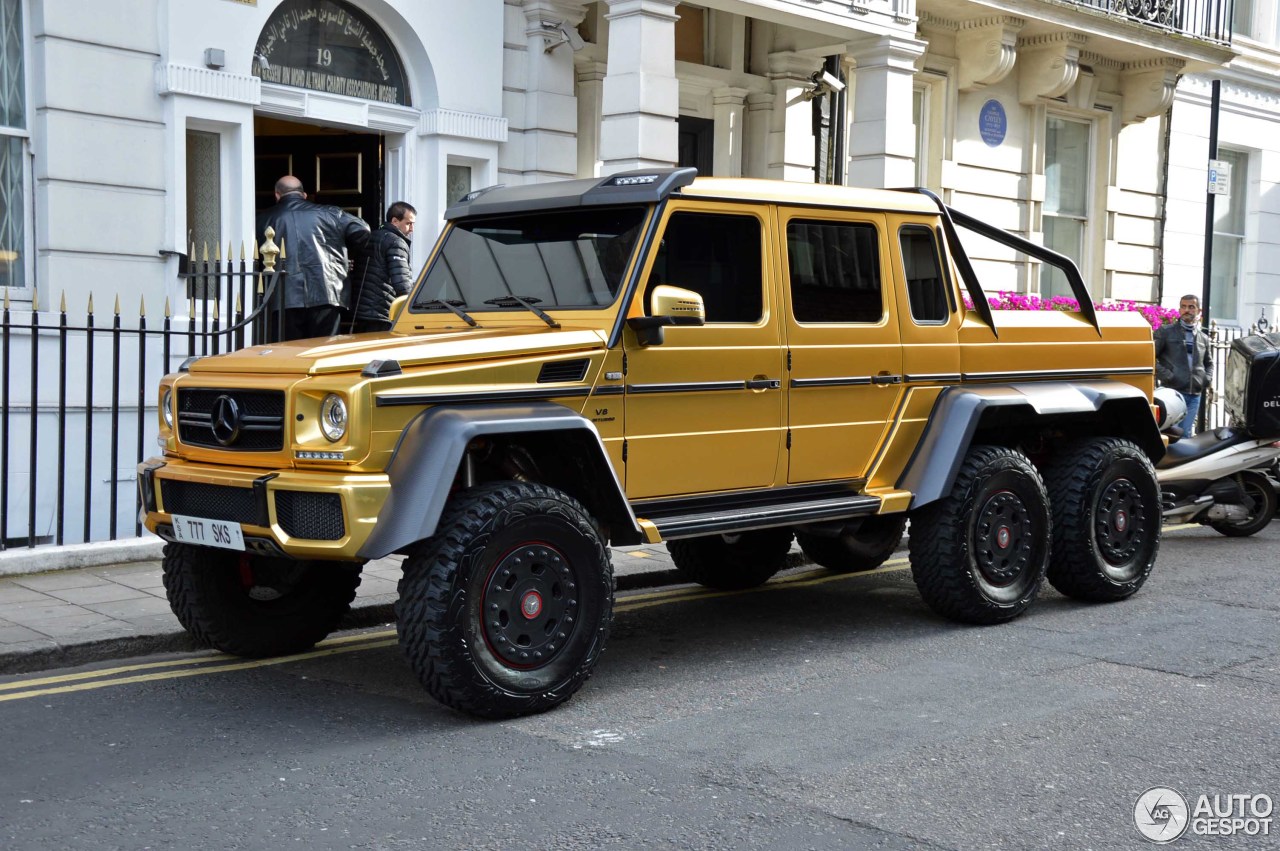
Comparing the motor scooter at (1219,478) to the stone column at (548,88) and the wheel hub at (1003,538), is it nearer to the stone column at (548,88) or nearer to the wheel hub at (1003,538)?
the wheel hub at (1003,538)

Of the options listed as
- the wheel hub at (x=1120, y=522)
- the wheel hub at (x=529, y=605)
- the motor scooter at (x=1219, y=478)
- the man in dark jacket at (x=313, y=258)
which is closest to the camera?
the wheel hub at (x=529, y=605)

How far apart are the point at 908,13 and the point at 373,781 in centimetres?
1244

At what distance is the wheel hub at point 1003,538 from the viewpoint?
706 centimetres

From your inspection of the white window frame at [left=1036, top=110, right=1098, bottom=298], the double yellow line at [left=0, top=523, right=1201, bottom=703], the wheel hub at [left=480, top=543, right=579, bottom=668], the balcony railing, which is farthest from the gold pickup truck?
the white window frame at [left=1036, top=110, right=1098, bottom=298]

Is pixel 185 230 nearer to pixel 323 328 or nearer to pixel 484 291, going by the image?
pixel 323 328

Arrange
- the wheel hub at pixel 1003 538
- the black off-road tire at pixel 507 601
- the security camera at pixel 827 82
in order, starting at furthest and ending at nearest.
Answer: the security camera at pixel 827 82 < the wheel hub at pixel 1003 538 < the black off-road tire at pixel 507 601

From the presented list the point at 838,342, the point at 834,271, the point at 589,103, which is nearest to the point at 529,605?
the point at 838,342

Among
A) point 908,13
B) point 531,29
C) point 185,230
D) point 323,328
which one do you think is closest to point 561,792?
point 323,328

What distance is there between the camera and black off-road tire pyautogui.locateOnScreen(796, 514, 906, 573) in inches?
330

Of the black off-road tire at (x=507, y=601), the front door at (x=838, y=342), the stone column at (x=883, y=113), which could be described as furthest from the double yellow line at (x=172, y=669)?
the stone column at (x=883, y=113)

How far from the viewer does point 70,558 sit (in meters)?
8.46

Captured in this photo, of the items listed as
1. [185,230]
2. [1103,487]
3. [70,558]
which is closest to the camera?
[1103,487]

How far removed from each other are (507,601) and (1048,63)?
14.7 m

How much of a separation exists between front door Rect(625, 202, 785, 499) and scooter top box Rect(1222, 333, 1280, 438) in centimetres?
540
